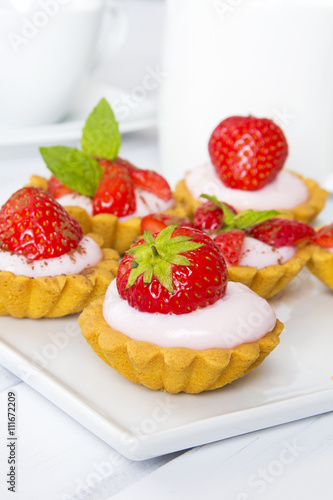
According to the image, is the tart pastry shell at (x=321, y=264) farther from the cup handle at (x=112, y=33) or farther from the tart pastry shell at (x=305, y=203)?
the cup handle at (x=112, y=33)

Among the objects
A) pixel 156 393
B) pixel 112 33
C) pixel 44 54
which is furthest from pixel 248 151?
pixel 112 33

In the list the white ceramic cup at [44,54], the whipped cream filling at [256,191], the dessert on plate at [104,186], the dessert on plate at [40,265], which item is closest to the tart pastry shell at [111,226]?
the dessert on plate at [104,186]

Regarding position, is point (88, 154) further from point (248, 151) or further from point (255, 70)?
point (255, 70)

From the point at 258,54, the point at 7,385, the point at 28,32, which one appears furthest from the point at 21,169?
the point at 7,385

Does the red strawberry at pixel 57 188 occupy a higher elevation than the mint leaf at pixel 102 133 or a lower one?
lower

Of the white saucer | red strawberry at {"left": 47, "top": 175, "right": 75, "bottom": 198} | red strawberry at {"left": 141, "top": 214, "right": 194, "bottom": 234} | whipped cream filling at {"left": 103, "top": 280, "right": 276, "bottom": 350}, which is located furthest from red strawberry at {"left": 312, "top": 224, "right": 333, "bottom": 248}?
the white saucer

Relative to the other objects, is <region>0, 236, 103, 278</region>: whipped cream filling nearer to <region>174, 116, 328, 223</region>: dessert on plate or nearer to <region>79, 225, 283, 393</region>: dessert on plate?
<region>79, 225, 283, 393</region>: dessert on plate
